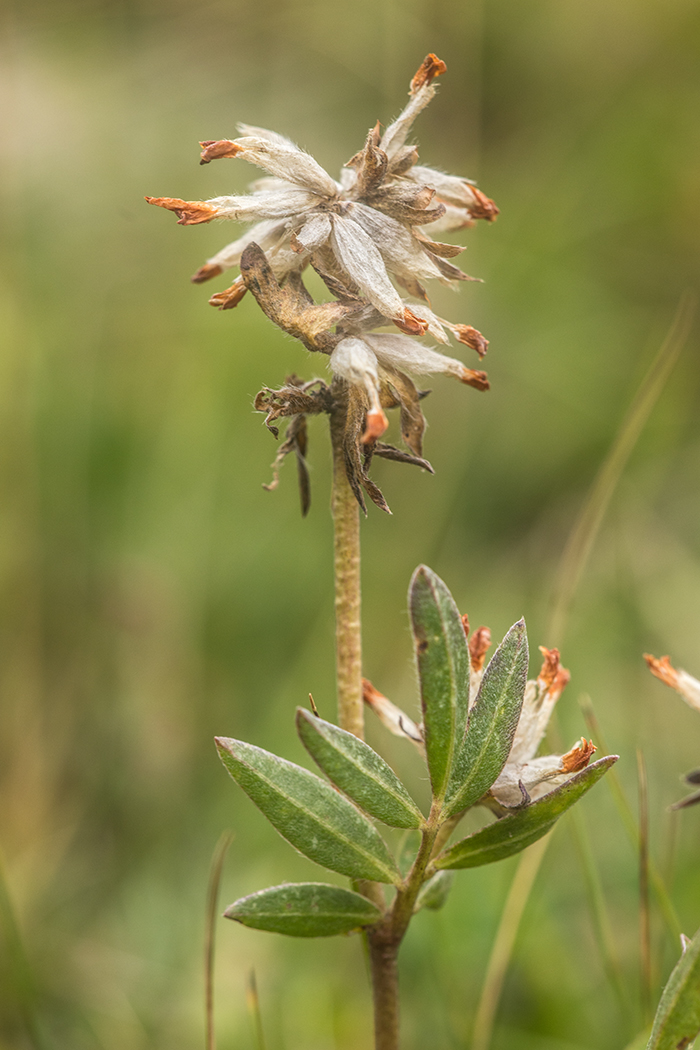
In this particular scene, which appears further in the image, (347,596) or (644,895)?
(644,895)

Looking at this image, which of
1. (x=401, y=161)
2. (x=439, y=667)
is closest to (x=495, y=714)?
(x=439, y=667)

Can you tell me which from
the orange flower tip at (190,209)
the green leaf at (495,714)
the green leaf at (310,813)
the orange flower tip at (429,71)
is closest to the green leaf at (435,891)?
the green leaf at (310,813)

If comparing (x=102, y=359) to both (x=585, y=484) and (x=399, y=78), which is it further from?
(x=399, y=78)

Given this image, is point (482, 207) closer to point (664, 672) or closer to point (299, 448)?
point (299, 448)

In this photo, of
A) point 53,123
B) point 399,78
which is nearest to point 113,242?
point 53,123

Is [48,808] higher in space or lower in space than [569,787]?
lower

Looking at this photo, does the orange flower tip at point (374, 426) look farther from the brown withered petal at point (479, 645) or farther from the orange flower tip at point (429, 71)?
the orange flower tip at point (429, 71)
